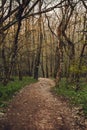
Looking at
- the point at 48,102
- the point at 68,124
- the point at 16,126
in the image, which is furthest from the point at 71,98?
the point at 16,126

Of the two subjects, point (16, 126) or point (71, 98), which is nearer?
point (16, 126)

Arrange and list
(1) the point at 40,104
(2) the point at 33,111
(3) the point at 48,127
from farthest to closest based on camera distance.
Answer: (1) the point at 40,104 < (2) the point at 33,111 < (3) the point at 48,127

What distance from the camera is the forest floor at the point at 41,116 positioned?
38.0ft

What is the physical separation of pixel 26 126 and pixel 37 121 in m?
0.82

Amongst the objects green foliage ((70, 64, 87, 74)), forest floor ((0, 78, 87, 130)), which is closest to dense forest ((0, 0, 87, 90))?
green foliage ((70, 64, 87, 74))

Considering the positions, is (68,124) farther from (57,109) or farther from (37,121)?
(57,109)

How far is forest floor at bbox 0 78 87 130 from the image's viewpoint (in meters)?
11.6

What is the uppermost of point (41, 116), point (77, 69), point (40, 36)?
point (40, 36)

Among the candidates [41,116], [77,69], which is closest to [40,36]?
[77,69]

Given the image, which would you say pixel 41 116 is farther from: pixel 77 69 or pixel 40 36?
pixel 40 36

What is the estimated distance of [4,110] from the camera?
45.5 feet

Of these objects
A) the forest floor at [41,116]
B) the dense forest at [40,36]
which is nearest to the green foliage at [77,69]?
the dense forest at [40,36]

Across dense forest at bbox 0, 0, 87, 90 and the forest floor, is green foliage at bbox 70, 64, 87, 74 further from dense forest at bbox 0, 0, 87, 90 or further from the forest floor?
the forest floor

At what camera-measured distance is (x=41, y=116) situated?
13.0 m
